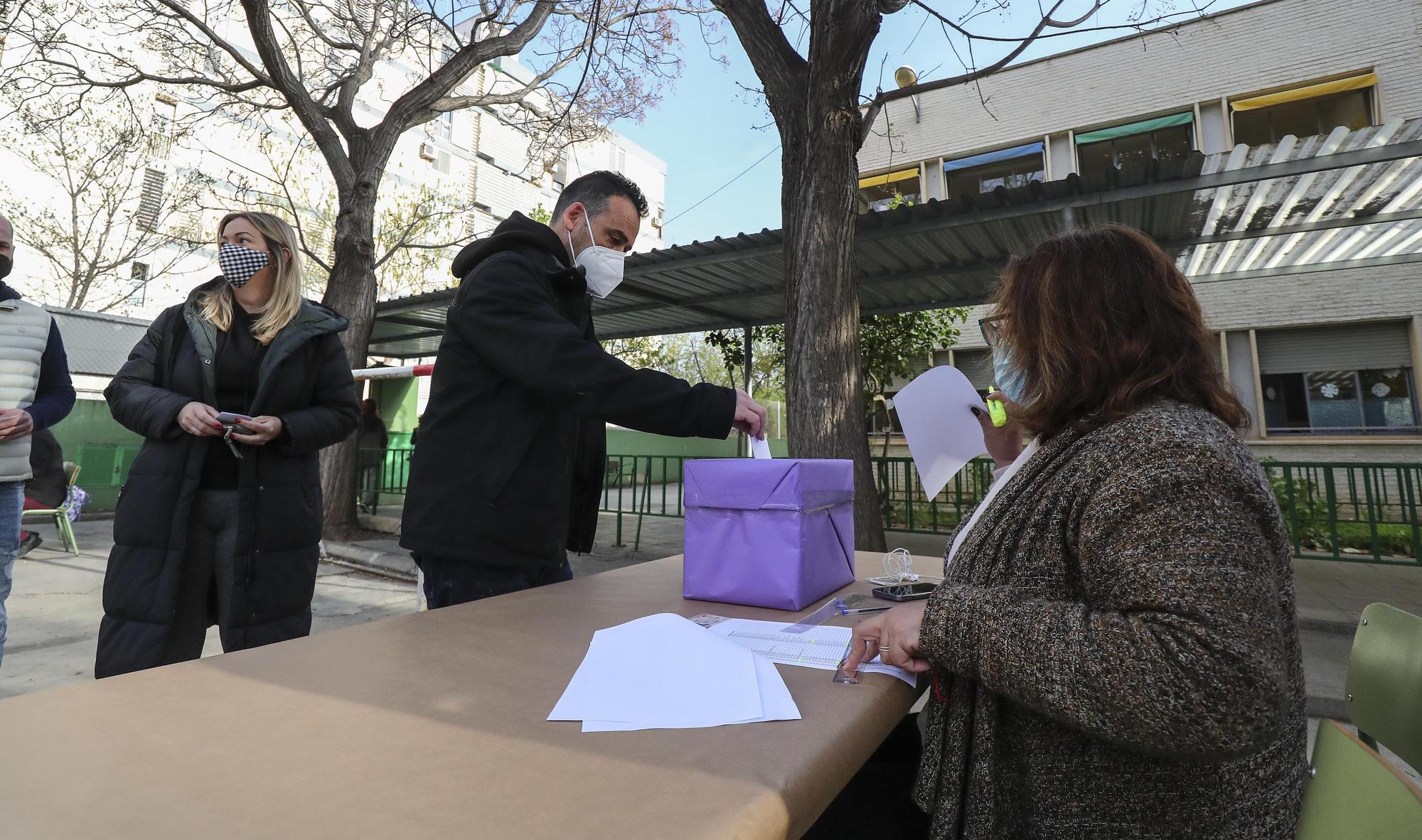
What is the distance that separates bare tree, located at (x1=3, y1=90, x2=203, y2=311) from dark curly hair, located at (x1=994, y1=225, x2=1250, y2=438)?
14927 millimetres

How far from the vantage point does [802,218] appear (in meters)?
4.65

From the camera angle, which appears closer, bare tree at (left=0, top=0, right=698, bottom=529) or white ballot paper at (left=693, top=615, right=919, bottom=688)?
white ballot paper at (left=693, top=615, right=919, bottom=688)

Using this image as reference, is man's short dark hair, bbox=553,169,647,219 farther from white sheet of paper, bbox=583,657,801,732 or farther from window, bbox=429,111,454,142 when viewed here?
window, bbox=429,111,454,142

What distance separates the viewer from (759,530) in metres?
1.56

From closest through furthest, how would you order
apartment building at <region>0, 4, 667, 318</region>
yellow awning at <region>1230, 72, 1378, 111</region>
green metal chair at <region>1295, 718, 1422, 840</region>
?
green metal chair at <region>1295, 718, 1422, 840</region>
yellow awning at <region>1230, 72, 1378, 111</region>
apartment building at <region>0, 4, 667, 318</region>

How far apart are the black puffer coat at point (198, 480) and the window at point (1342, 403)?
1387 cm

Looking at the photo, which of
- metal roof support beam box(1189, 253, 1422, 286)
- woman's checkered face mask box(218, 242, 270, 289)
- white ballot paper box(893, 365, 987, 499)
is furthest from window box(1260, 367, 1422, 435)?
woman's checkered face mask box(218, 242, 270, 289)

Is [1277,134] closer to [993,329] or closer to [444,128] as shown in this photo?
[993,329]

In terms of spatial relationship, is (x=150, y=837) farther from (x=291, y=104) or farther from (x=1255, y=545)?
(x=291, y=104)

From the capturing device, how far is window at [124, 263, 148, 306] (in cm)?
1639

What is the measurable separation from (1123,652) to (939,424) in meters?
0.91

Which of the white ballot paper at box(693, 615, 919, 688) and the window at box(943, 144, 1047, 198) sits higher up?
the window at box(943, 144, 1047, 198)

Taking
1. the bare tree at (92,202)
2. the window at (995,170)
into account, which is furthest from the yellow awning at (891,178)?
the bare tree at (92,202)

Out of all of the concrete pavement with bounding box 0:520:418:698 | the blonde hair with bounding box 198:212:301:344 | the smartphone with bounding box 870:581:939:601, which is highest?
the blonde hair with bounding box 198:212:301:344
